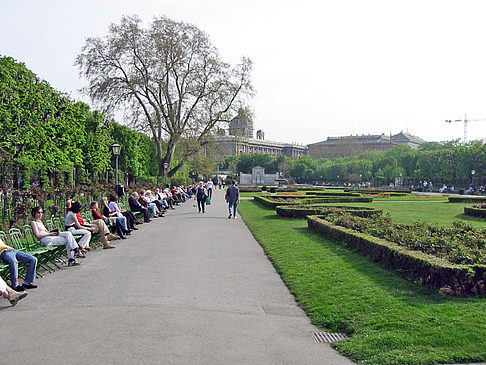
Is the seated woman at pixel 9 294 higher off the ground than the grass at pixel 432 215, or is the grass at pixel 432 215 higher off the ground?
the seated woman at pixel 9 294

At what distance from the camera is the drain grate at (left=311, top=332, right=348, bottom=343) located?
5.10m

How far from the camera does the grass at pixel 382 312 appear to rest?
4555 millimetres

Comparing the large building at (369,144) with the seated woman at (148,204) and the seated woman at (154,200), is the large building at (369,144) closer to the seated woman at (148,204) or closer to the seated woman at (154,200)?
the seated woman at (154,200)

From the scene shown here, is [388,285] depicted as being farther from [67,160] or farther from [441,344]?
[67,160]

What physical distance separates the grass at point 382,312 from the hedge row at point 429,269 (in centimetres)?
17

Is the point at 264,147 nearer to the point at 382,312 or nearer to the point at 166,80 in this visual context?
the point at 166,80

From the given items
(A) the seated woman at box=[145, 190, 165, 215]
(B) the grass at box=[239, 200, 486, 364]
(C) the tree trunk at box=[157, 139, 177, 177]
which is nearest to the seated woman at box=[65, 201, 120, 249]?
(B) the grass at box=[239, 200, 486, 364]

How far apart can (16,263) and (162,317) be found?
9.00 ft

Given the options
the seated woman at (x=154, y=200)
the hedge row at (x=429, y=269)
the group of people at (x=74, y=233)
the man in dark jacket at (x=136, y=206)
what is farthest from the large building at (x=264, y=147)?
the hedge row at (x=429, y=269)

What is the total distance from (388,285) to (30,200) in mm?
10956

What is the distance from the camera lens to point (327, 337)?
5199 millimetres

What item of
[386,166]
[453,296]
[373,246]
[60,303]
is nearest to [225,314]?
[60,303]

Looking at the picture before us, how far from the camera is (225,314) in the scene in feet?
19.3

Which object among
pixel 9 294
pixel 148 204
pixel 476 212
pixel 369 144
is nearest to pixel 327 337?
pixel 9 294
